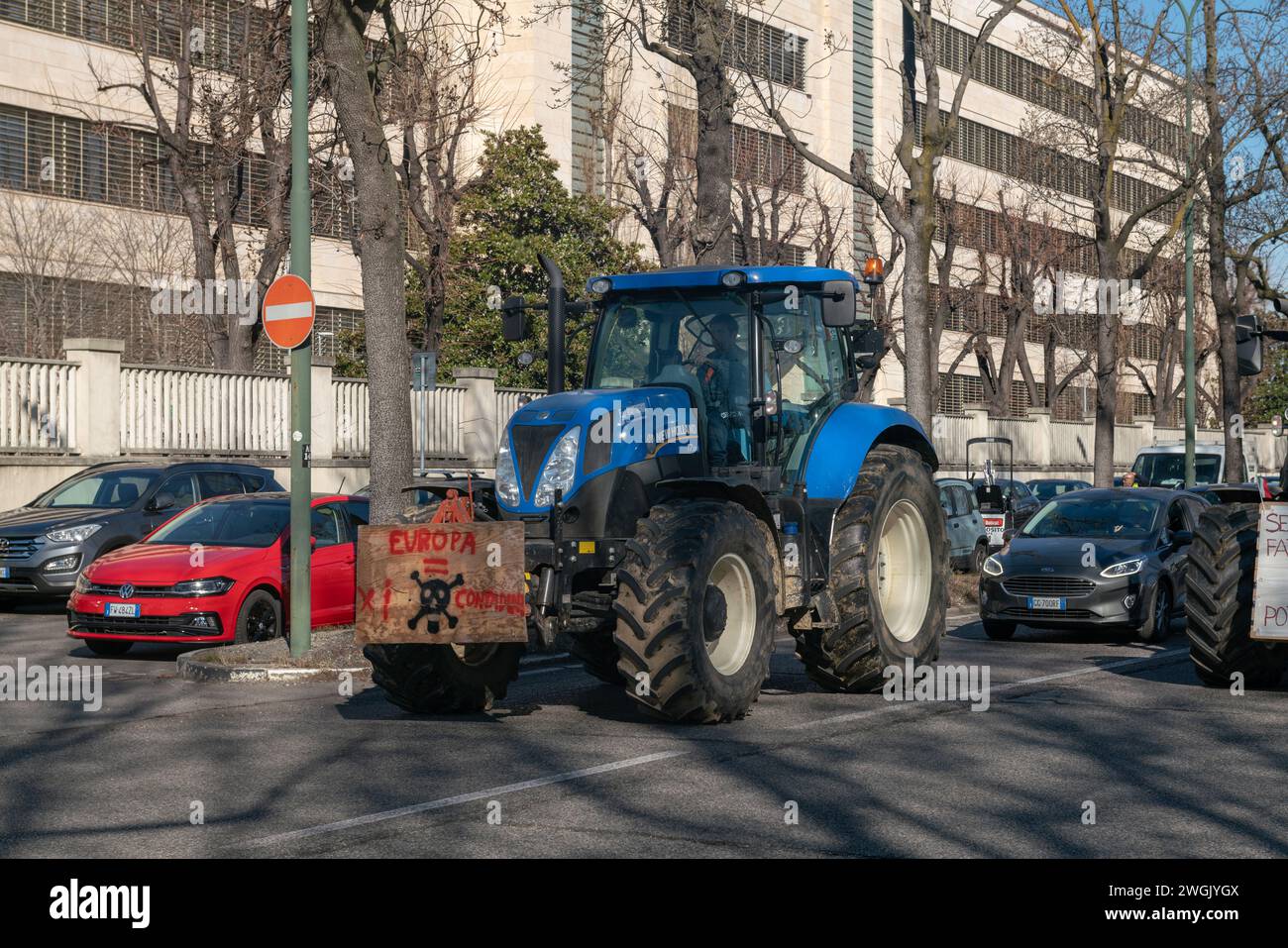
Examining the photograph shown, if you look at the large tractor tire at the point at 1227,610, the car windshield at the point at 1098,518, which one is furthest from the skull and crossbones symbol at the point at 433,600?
the car windshield at the point at 1098,518

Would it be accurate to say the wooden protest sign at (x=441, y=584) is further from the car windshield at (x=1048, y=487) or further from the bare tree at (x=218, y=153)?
the car windshield at (x=1048, y=487)

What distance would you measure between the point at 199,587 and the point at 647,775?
26.3 feet

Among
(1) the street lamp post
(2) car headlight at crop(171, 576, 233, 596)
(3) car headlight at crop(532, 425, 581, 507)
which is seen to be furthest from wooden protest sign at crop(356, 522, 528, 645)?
(1) the street lamp post

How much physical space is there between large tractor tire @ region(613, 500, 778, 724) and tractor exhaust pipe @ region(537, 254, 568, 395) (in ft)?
5.35

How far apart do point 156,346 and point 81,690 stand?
27.4 m

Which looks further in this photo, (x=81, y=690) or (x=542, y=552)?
(x=81, y=690)

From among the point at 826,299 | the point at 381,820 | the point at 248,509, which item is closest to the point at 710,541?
the point at 826,299

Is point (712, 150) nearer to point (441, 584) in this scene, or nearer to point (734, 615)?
point (734, 615)

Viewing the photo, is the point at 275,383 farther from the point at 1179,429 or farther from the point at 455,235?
the point at 1179,429

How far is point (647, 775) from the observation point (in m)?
9.68

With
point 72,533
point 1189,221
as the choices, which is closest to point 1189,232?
point 1189,221

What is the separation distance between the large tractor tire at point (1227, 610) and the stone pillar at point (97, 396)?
20.3 metres

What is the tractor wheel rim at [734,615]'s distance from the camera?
37.7ft

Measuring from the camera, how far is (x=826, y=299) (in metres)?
12.3
